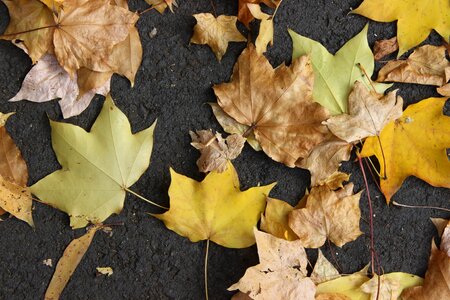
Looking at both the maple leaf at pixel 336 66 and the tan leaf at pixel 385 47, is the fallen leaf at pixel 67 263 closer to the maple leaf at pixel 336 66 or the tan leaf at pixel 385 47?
the maple leaf at pixel 336 66

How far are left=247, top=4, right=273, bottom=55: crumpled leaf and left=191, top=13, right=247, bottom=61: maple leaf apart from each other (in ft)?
0.15

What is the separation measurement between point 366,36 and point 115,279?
1030 millimetres

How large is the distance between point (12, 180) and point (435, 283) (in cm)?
126

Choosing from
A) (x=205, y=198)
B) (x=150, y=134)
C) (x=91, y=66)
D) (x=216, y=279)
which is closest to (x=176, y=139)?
(x=150, y=134)

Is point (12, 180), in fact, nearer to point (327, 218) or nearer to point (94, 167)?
point (94, 167)

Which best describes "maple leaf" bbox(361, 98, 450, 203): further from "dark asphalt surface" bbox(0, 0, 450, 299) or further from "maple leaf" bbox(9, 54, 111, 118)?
"maple leaf" bbox(9, 54, 111, 118)

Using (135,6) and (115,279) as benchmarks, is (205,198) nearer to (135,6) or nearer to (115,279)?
(115,279)

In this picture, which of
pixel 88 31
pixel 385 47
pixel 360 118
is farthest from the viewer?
pixel 385 47

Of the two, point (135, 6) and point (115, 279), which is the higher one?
point (135, 6)

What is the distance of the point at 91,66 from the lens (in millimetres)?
1619

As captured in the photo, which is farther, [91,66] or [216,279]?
[216,279]

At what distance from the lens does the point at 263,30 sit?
5.65 ft

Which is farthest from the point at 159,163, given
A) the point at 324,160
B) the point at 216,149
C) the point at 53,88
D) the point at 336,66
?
the point at 336,66

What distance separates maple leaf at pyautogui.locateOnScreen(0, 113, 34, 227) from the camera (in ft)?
5.35
